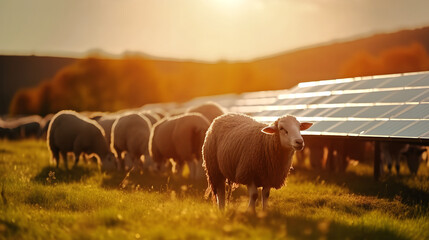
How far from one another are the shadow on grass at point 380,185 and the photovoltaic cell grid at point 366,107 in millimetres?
1517

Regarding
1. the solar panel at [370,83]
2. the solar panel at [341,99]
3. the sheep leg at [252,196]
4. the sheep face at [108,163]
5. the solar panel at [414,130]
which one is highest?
the solar panel at [370,83]

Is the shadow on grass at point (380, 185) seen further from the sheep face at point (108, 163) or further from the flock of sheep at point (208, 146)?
the sheep face at point (108, 163)

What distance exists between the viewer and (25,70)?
507ft

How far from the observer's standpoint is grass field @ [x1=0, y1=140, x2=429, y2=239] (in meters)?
7.73

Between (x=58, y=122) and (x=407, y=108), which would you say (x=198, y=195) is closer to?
(x=407, y=108)

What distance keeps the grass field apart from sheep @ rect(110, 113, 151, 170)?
4.08 metres

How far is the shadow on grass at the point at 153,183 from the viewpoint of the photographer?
1384 cm

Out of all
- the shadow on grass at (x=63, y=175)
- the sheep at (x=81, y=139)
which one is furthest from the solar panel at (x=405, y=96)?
the sheep at (x=81, y=139)

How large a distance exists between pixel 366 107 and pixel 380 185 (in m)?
3.34

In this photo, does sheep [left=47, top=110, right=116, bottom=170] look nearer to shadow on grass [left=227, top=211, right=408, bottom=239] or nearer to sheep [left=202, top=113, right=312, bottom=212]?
sheep [left=202, top=113, right=312, bottom=212]

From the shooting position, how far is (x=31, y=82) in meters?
150

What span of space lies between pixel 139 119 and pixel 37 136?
25699 mm

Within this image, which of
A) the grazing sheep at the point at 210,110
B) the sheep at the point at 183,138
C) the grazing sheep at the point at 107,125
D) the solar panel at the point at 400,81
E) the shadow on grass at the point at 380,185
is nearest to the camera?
the shadow on grass at the point at 380,185

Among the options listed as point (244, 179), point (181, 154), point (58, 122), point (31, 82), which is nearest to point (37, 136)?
point (58, 122)
